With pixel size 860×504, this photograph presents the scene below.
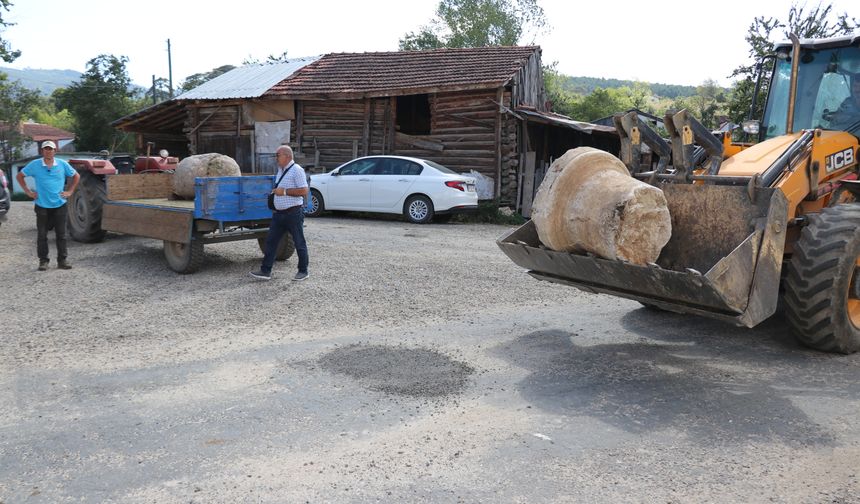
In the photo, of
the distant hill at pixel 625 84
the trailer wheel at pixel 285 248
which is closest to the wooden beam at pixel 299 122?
the trailer wheel at pixel 285 248

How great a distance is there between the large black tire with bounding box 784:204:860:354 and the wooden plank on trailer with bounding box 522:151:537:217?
1256cm

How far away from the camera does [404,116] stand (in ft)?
70.9

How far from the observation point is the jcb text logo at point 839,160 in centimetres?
600

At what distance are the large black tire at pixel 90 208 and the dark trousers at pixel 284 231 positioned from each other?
4.55 meters

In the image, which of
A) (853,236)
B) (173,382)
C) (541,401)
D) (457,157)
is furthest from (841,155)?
(457,157)

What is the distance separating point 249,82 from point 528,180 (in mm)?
10605

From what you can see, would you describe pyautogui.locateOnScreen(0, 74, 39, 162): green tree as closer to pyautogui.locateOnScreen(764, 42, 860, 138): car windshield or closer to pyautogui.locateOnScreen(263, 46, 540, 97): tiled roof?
pyautogui.locateOnScreen(263, 46, 540, 97): tiled roof

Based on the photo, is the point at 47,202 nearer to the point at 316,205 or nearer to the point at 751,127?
the point at 316,205

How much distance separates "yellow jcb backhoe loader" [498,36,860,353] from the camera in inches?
193

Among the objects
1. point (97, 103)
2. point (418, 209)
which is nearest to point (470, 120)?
point (418, 209)

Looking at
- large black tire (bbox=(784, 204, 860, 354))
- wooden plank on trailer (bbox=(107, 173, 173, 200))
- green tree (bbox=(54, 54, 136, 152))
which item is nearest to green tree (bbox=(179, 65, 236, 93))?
green tree (bbox=(54, 54, 136, 152))

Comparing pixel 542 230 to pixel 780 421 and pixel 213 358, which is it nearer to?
pixel 780 421

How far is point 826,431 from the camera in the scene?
4.21 meters

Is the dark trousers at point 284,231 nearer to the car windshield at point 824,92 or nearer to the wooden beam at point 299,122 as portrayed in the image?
the car windshield at point 824,92
